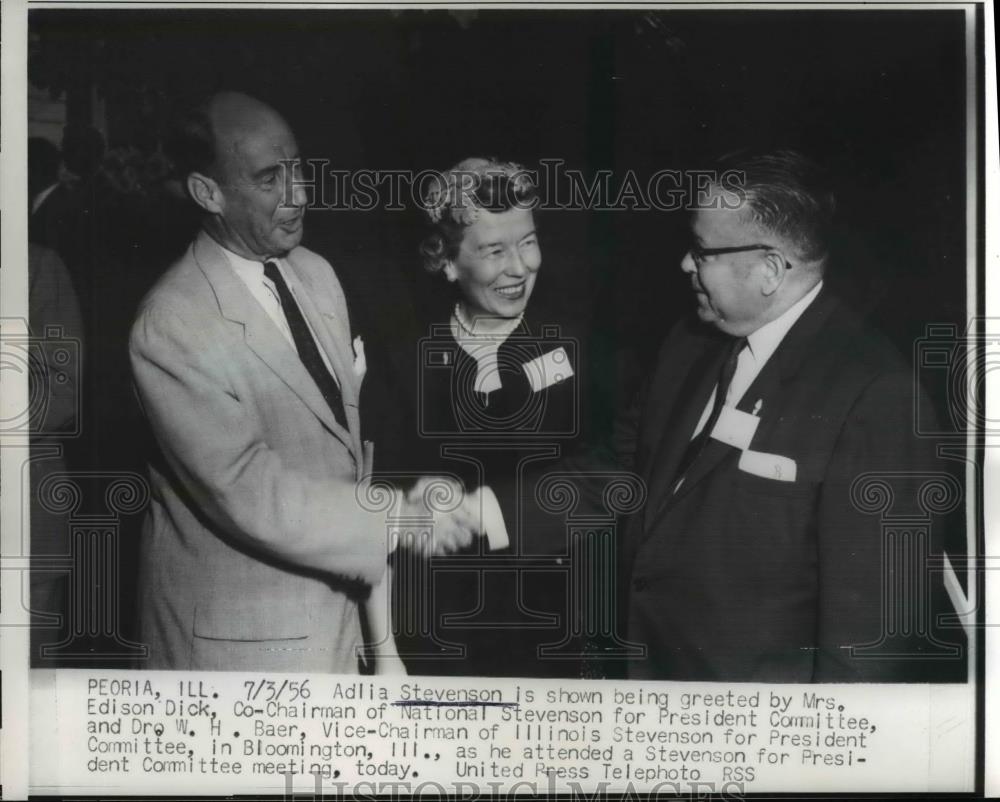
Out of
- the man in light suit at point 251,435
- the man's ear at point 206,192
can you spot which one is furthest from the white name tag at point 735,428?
the man's ear at point 206,192

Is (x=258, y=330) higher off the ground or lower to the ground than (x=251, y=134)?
lower

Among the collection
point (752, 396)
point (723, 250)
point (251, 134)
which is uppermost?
point (251, 134)

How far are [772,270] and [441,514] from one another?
4.46ft

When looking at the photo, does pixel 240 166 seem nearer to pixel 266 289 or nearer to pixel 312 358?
pixel 266 289

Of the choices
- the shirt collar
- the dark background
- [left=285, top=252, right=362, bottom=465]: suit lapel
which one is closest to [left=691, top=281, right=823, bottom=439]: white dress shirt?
the shirt collar

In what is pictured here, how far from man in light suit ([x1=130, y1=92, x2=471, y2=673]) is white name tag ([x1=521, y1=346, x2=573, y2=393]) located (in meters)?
0.56

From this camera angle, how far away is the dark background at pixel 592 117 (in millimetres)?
3527

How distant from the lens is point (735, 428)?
3.53 metres

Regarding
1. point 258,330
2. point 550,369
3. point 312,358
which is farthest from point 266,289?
point 550,369

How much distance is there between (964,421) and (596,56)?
172cm

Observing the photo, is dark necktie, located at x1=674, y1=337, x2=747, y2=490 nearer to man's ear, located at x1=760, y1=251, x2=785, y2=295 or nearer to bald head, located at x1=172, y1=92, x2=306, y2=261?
man's ear, located at x1=760, y1=251, x2=785, y2=295

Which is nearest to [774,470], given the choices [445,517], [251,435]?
[445,517]

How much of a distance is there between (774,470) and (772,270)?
66 cm

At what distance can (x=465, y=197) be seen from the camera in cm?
354
